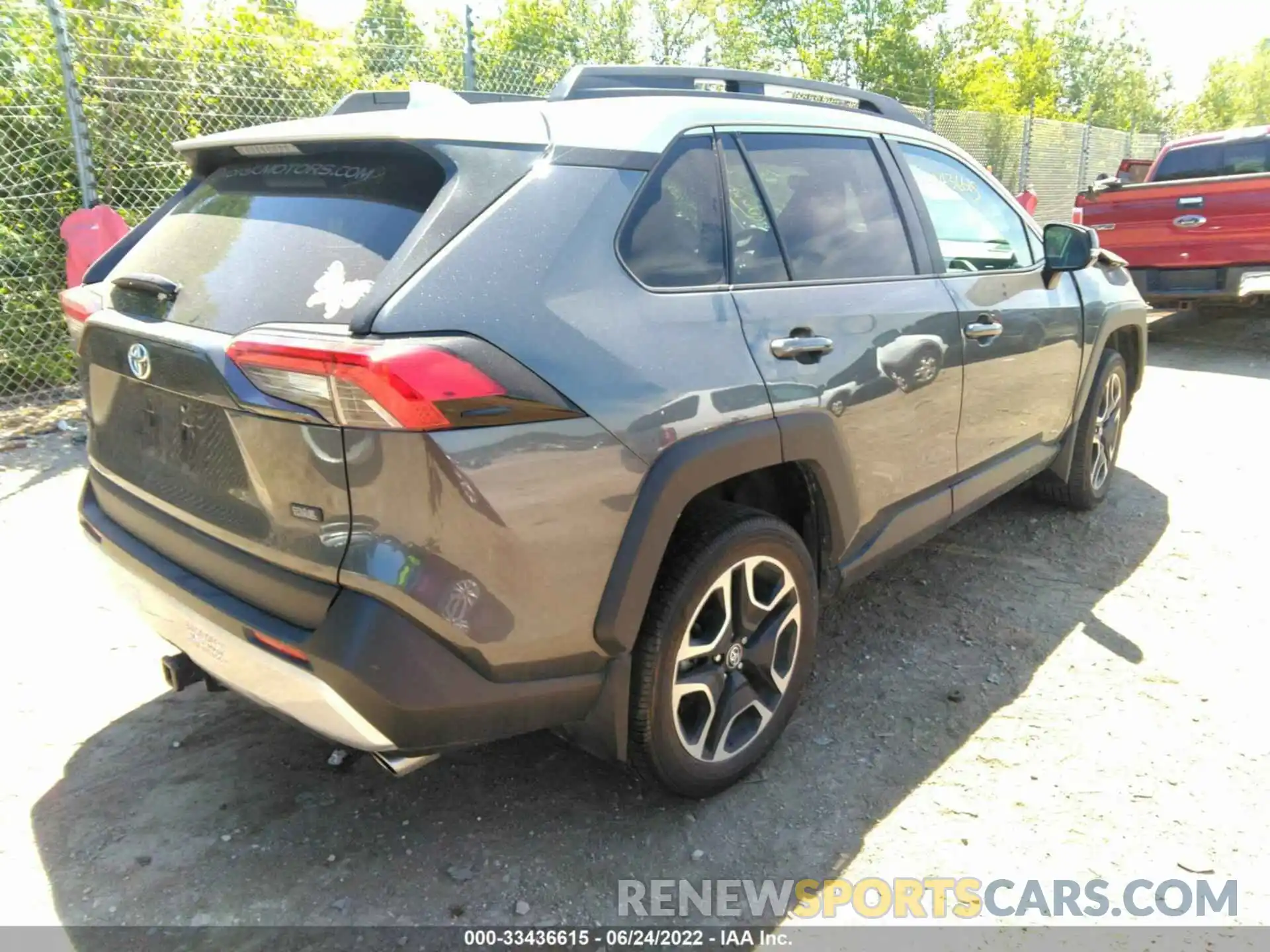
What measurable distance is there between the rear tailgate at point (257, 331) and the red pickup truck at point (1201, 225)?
8.09 metres

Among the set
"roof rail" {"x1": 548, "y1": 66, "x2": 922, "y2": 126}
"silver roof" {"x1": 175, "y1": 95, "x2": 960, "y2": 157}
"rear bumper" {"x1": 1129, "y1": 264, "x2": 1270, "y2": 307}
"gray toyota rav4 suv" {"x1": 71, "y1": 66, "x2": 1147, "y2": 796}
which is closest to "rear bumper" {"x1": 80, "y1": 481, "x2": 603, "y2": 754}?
"gray toyota rav4 suv" {"x1": 71, "y1": 66, "x2": 1147, "y2": 796}

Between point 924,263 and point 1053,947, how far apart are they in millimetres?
2090

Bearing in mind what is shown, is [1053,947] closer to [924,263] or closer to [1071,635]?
[1071,635]

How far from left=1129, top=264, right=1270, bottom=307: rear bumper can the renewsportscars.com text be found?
7332mm

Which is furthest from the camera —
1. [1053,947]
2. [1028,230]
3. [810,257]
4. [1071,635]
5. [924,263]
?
[1028,230]

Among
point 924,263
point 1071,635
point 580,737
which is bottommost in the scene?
point 1071,635

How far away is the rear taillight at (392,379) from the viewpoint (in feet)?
5.87

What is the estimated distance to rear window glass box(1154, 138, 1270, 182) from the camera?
910cm

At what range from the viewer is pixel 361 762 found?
2795mm

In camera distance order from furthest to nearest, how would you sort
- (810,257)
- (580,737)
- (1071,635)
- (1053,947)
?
(1071,635)
(810,257)
(580,737)
(1053,947)

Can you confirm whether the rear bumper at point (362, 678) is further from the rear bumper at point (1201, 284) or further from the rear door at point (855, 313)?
the rear bumper at point (1201, 284)

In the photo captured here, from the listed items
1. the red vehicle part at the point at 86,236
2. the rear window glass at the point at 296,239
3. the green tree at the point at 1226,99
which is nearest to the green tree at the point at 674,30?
the red vehicle part at the point at 86,236

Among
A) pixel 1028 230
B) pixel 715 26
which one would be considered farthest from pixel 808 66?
pixel 1028 230

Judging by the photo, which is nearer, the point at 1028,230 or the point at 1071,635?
the point at 1071,635
